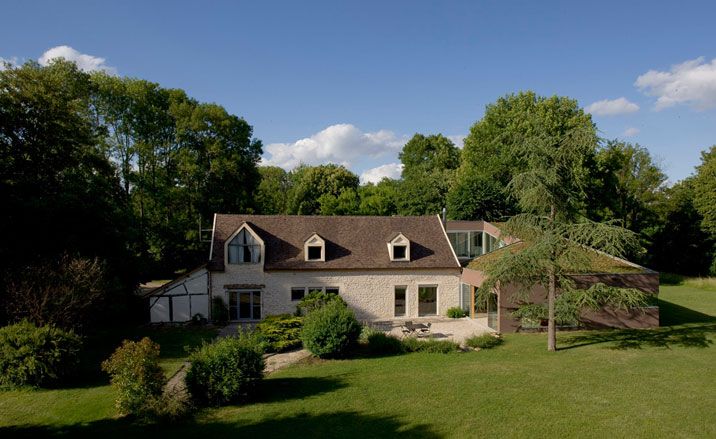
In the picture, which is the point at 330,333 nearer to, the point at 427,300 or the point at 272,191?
the point at 427,300

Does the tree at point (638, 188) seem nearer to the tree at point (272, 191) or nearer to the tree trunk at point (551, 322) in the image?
the tree trunk at point (551, 322)

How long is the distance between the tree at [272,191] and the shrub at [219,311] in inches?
844

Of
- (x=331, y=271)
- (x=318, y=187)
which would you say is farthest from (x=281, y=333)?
(x=318, y=187)

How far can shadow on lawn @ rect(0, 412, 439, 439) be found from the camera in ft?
40.1

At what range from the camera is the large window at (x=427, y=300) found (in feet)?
95.5

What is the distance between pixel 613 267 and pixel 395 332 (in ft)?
42.0

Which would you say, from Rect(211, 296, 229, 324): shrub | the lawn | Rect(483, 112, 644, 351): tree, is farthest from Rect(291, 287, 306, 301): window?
Rect(483, 112, 644, 351): tree

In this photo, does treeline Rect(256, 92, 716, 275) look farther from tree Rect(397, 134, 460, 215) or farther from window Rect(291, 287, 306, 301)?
window Rect(291, 287, 306, 301)

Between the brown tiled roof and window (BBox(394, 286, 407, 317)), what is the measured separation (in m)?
1.50

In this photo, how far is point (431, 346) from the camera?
20.8 meters

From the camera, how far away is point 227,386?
47.2 feet

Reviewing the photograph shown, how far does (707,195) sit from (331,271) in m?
41.2

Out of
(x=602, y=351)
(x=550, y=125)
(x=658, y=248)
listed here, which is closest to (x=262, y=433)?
(x=602, y=351)

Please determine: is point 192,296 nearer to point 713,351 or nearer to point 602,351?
point 602,351
